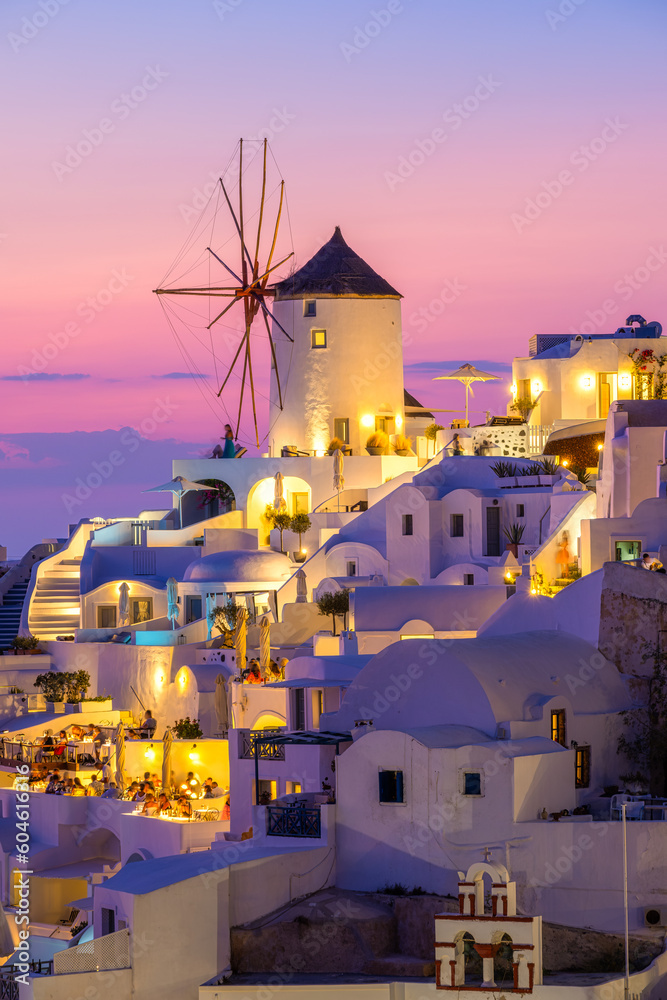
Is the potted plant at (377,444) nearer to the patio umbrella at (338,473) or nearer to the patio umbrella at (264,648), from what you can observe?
the patio umbrella at (338,473)

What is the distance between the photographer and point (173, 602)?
41.3 meters

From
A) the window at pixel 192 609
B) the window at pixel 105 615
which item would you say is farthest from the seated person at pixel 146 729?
the window at pixel 105 615

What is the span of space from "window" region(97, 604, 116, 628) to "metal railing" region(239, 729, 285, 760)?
50.4 ft

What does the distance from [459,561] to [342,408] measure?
417 inches

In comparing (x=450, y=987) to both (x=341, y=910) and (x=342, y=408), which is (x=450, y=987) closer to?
(x=341, y=910)

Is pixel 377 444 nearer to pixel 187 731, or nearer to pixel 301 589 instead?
pixel 301 589

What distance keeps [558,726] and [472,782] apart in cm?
282

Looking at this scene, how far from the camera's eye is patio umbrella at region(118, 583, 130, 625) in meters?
43.2

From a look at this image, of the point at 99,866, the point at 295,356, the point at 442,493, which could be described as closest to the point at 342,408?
the point at 295,356

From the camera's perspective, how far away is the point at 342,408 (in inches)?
1881

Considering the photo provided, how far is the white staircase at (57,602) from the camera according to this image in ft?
147

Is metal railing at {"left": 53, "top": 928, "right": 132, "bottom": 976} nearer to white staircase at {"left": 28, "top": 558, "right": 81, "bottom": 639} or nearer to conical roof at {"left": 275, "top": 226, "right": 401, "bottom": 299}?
white staircase at {"left": 28, "top": 558, "right": 81, "bottom": 639}

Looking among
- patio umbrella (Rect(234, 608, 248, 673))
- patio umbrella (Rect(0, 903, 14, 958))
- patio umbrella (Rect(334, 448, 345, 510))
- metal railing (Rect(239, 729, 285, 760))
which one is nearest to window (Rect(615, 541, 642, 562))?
metal railing (Rect(239, 729, 285, 760))

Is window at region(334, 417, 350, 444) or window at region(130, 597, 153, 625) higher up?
window at region(334, 417, 350, 444)
